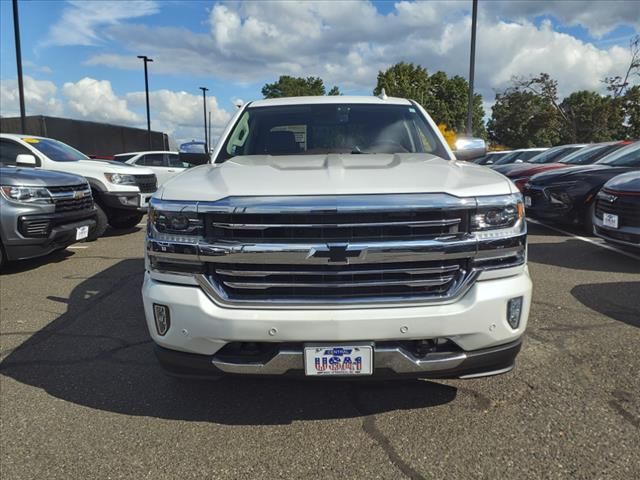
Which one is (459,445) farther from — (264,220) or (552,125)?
(552,125)

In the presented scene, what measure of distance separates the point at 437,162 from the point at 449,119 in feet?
204

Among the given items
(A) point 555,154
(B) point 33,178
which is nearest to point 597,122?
(A) point 555,154

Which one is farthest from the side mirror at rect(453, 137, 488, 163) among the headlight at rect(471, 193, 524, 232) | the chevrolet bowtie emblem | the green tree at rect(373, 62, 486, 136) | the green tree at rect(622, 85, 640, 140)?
the green tree at rect(373, 62, 486, 136)

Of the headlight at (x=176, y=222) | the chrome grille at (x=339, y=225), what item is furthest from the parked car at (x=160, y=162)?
the chrome grille at (x=339, y=225)

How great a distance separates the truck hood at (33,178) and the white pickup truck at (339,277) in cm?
420

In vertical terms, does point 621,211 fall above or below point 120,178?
below

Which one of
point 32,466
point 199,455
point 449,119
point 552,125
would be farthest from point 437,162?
point 449,119

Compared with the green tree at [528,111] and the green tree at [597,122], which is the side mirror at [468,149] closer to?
the green tree at [597,122]

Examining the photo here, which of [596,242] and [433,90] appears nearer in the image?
[596,242]

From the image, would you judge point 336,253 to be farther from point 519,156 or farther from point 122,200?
point 519,156

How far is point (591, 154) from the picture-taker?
10.7m

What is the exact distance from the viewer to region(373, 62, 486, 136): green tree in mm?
55594

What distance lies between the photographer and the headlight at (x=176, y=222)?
2.41 metres

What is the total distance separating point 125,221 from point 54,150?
1706mm
